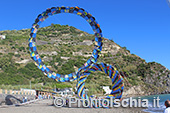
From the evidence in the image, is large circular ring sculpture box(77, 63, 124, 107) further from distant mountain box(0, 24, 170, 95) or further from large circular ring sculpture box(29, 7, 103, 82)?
distant mountain box(0, 24, 170, 95)

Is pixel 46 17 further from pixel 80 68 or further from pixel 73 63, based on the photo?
pixel 73 63

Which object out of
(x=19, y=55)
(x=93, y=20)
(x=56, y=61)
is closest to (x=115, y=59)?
(x=56, y=61)

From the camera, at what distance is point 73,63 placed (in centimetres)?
7431

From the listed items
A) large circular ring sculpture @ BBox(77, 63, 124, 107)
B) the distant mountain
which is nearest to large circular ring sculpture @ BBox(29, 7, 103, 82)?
large circular ring sculpture @ BBox(77, 63, 124, 107)

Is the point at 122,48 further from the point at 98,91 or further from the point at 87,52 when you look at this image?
the point at 98,91

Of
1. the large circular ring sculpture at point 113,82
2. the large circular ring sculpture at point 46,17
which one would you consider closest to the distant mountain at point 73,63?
the large circular ring sculpture at point 46,17

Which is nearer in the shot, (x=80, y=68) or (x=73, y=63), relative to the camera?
(x=80, y=68)

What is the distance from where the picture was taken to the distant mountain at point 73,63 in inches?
2486

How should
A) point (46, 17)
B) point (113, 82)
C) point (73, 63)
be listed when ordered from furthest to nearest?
point (73, 63), point (46, 17), point (113, 82)

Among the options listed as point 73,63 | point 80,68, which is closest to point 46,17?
point 80,68

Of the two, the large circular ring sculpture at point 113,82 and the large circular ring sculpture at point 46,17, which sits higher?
the large circular ring sculpture at point 46,17

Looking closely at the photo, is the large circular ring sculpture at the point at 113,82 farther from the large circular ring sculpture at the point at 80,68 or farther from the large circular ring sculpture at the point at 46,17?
the large circular ring sculpture at the point at 46,17

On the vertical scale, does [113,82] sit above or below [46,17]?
below

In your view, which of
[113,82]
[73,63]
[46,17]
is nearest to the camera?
[113,82]
